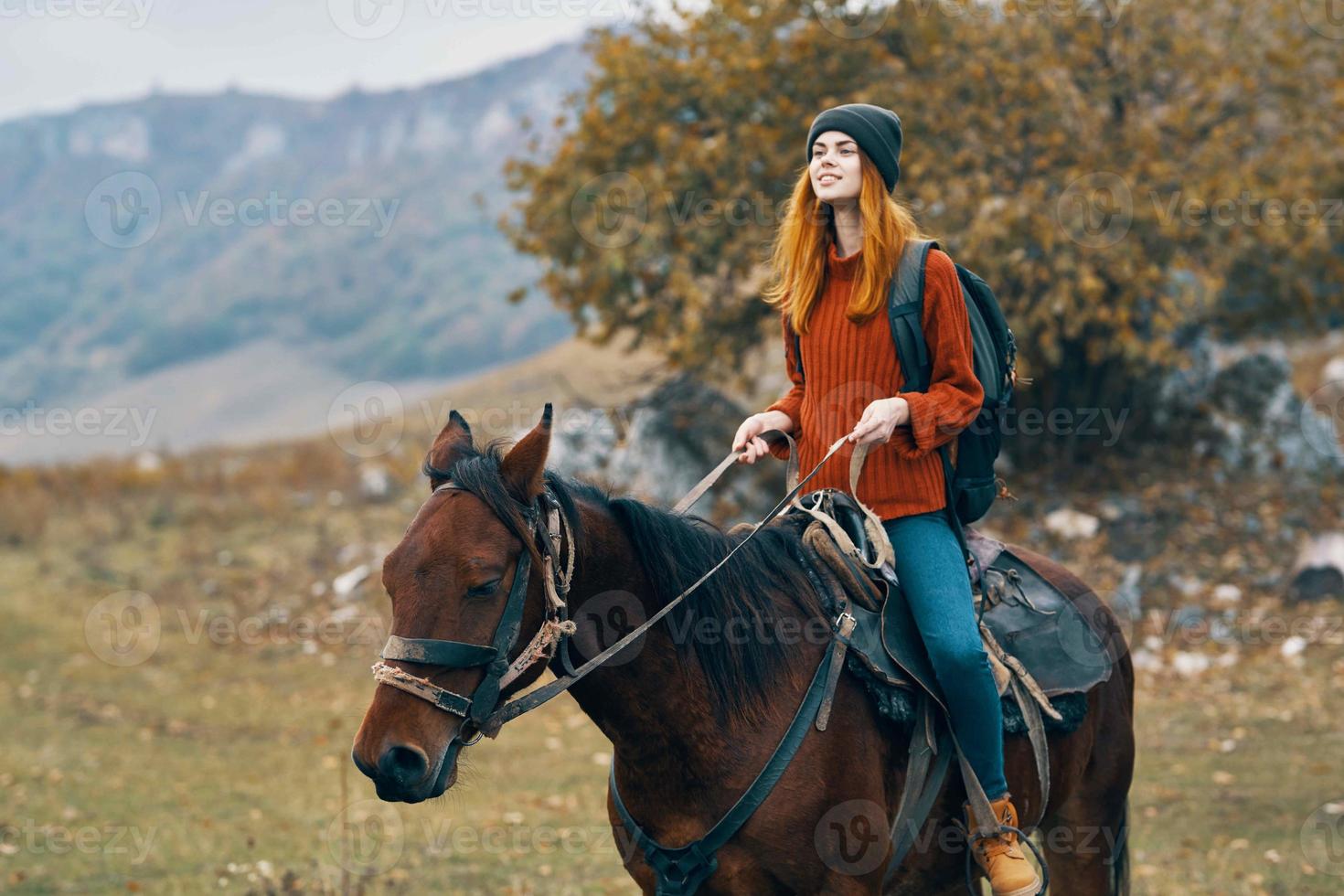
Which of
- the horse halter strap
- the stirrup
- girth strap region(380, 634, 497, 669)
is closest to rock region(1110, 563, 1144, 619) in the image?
the stirrup

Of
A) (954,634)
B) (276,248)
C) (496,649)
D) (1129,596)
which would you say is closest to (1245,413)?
(1129,596)

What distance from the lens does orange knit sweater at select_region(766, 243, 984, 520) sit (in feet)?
11.3

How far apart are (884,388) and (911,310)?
0.26 meters

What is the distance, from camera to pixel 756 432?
383cm

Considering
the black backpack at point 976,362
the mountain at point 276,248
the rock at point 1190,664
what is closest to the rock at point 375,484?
the rock at point 1190,664

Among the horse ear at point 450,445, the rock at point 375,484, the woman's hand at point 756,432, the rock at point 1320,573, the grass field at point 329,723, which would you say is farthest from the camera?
the rock at point 375,484

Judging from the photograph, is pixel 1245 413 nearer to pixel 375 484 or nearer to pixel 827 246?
pixel 827 246

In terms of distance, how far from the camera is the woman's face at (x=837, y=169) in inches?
138

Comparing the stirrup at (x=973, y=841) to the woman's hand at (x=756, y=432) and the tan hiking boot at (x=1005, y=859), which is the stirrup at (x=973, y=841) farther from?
the woman's hand at (x=756, y=432)

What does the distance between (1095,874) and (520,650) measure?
270 centimetres

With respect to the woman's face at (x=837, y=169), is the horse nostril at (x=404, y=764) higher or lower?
lower

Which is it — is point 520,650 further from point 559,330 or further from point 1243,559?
point 559,330

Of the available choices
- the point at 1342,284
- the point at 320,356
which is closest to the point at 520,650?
the point at 1342,284

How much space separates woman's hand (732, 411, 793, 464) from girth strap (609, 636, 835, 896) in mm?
893
